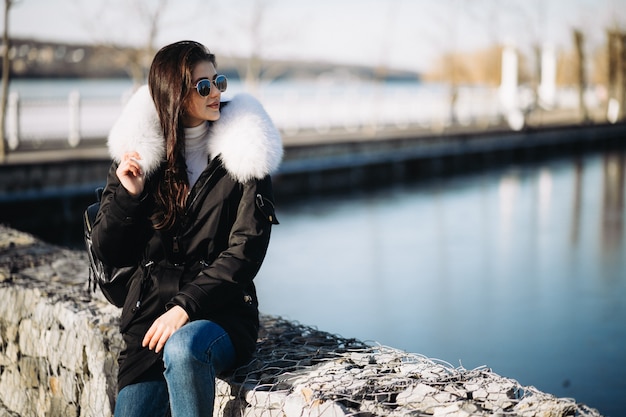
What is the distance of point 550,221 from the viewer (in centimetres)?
1277

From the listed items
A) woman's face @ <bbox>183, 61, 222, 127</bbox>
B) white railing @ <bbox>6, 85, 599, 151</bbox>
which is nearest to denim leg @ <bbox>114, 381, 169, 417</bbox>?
woman's face @ <bbox>183, 61, 222, 127</bbox>

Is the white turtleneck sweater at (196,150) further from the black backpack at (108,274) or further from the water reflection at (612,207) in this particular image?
the water reflection at (612,207)

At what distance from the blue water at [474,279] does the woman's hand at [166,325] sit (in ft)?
11.1

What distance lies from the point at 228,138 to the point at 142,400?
2.89 ft

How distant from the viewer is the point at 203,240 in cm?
266

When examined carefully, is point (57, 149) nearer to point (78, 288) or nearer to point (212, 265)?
point (78, 288)

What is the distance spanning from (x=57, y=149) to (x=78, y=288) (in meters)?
10.2

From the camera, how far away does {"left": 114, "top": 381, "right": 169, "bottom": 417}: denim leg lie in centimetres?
255

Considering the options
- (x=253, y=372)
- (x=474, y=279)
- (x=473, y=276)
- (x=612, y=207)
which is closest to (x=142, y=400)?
(x=253, y=372)

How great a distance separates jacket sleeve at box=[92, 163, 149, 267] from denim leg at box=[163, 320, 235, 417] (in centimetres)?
41

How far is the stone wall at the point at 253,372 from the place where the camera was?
244cm

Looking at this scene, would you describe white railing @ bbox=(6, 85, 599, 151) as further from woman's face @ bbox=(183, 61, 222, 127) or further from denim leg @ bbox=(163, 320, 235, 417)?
denim leg @ bbox=(163, 320, 235, 417)

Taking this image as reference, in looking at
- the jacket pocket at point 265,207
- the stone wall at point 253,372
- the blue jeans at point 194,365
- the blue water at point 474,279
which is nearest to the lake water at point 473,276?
the blue water at point 474,279

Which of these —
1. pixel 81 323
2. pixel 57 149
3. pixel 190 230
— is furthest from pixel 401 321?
pixel 57 149
